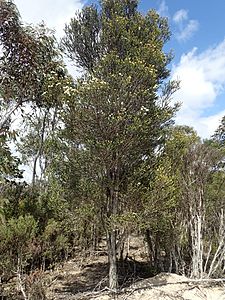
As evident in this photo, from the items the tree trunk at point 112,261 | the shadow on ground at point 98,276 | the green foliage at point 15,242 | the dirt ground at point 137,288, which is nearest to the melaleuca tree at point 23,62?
the green foliage at point 15,242

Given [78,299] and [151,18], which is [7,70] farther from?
[78,299]

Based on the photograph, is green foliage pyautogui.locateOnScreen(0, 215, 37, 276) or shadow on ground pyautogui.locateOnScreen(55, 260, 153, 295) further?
shadow on ground pyautogui.locateOnScreen(55, 260, 153, 295)

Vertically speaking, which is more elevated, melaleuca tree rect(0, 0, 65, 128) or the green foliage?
melaleuca tree rect(0, 0, 65, 128)

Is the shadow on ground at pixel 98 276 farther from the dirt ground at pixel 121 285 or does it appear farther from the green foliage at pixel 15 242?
the green foliage at pixel 15 242

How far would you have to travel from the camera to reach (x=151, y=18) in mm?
9812

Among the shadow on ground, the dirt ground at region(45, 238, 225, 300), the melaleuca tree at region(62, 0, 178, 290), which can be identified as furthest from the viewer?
the shadow on ground

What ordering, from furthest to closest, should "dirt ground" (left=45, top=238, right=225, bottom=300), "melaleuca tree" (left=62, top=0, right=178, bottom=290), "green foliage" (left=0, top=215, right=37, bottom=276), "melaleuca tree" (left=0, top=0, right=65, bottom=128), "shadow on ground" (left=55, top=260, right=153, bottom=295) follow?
"shadow on ground" (left=55, top=260, right=153, bottom=295) → "melaleuca tree" (left=62, top=0, right=178, bottom=290) → "dirt ground" (left=45, top=238, right=225, bottom=300) → "green foliage" (left=0, top=215, right=37, bottom=276) → "melaleuca tree" (left=0, top=0, right=65, bottom=128)

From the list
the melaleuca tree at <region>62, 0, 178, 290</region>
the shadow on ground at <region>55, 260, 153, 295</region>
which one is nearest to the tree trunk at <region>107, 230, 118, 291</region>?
the melaleuca tree at <region>62, 0, 178, 290</region>

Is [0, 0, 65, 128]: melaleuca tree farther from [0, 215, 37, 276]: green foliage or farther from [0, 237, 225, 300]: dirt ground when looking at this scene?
[0, 237, 225, 300]: dirt ground

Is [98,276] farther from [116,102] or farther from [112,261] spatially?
[116,102]

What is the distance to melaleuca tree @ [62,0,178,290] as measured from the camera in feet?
28.2

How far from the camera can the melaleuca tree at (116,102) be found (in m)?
8.59

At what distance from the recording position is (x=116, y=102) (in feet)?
28.3

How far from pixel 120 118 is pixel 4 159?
3412mm
